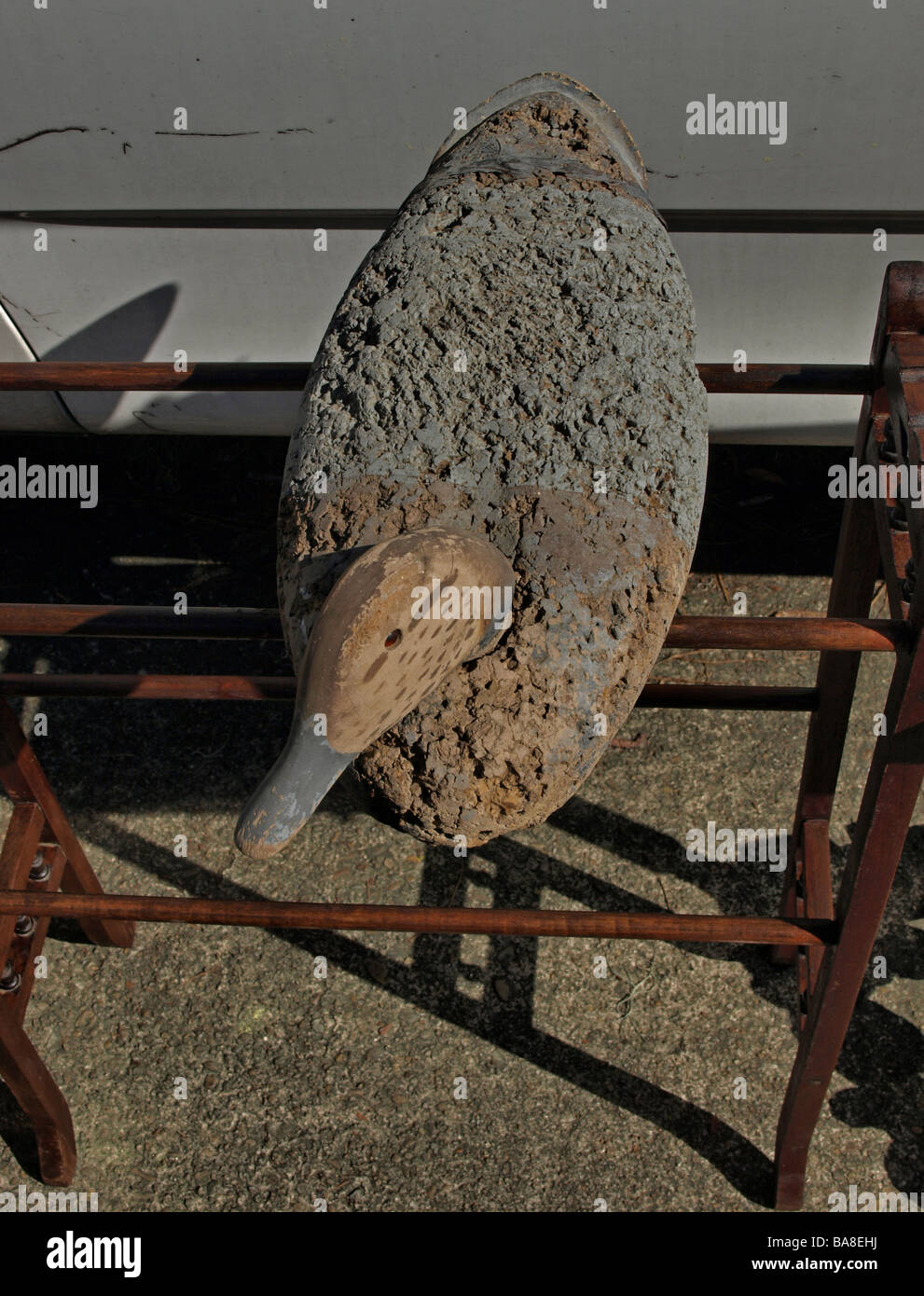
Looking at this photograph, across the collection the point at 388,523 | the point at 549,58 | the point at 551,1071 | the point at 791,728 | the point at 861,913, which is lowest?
the point at 551,1071

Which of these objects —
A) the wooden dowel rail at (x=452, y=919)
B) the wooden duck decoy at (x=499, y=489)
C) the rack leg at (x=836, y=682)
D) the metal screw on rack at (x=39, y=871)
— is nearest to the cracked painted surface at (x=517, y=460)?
the wooden duck decoy at (x=499, y=489)

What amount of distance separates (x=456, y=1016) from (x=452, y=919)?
2.99ft

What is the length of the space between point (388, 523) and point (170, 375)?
54 cm

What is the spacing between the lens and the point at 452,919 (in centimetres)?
152

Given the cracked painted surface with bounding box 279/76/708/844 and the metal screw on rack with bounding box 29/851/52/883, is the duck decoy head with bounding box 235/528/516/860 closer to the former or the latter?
the cracked painted surface with bounding box 279/76/708/844

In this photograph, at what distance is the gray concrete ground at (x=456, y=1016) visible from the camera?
7.09 feet

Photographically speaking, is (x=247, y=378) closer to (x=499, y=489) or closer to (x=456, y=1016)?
(x=499, y=489)

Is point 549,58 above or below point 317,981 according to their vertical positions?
above

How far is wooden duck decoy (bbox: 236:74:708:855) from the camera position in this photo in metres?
1.14

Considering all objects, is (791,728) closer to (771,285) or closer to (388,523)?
(771,285)

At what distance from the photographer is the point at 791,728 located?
2703 mm

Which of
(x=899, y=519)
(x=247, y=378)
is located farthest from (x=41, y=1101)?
(x=899, y=519)

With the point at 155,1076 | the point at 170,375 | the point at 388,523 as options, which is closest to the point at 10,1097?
the point at 155,1076

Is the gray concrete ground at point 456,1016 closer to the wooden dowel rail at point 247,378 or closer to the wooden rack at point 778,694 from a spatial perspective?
the wooden rack at point 778,694
